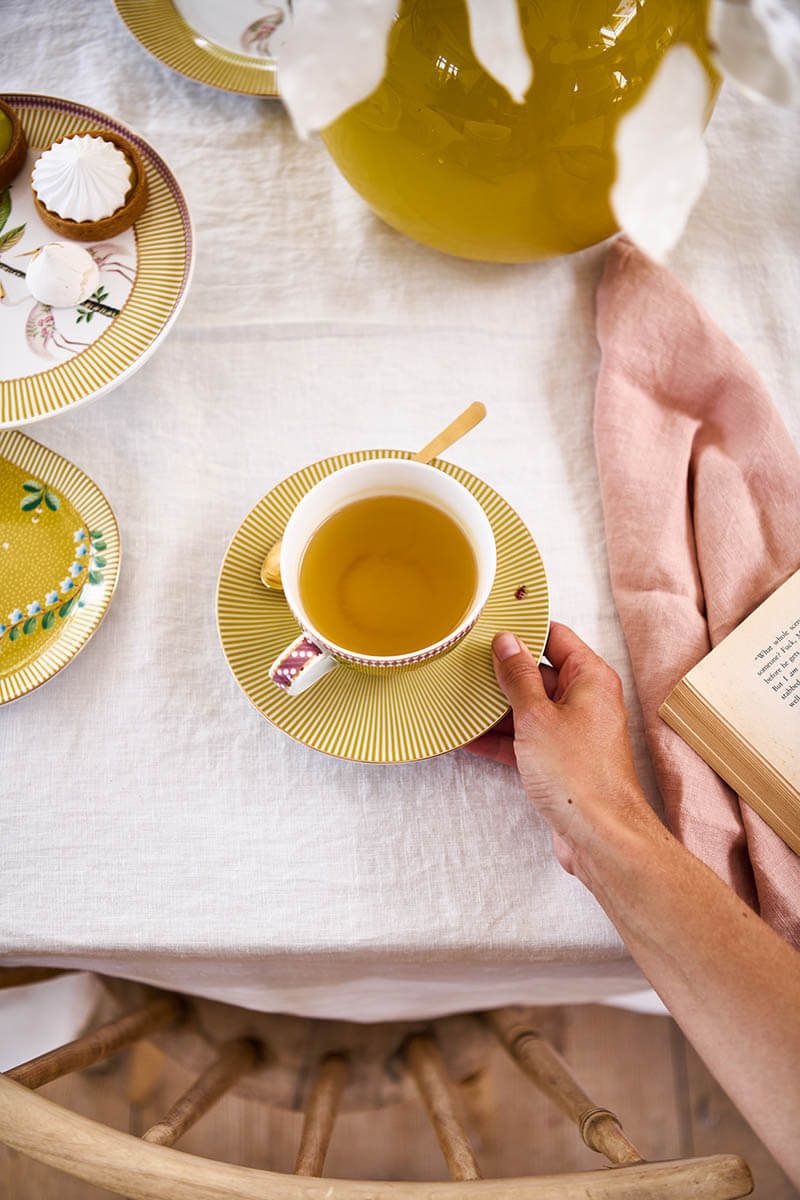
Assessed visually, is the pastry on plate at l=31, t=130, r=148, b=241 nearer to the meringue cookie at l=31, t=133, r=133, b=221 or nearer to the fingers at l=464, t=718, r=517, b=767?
the meringue cookie at l=31, t=133, r=133, b=221

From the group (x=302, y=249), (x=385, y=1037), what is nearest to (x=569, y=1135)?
(x=385, y=1037)

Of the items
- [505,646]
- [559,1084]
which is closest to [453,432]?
[505,646]

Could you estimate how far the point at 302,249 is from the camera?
0.67 metres

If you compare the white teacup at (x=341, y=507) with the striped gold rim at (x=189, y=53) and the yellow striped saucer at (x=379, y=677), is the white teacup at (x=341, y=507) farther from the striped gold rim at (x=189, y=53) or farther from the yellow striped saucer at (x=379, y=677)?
the striped gold rim at (x=189, y=53)

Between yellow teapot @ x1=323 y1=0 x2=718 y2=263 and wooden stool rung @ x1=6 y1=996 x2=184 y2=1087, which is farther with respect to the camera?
wooden stool rung @ x1=6 y1=996 x2=184 y2=1087

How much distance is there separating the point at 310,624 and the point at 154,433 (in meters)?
0.23

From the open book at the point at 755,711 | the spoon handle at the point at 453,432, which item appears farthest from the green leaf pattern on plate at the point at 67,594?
the open book at the point at 755,711

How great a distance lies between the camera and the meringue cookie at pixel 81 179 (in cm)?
56

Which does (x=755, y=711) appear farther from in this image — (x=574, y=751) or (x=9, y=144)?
(x=9, y=144)

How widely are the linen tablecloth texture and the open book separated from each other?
0.15ft

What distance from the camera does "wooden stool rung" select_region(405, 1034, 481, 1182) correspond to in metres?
0.57

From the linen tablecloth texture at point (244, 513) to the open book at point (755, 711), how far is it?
0.15ft

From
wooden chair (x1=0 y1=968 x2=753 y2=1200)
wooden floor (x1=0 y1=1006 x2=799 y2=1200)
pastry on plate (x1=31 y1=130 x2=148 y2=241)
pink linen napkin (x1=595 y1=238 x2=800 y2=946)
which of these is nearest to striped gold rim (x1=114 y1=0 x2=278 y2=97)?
pastry on plate (x1=31 y1=130 x2=148 y2=241)

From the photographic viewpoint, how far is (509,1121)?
108 centimetres
